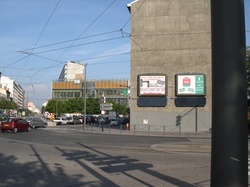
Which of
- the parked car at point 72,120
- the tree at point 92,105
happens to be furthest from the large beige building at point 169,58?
the tree at point 92,105

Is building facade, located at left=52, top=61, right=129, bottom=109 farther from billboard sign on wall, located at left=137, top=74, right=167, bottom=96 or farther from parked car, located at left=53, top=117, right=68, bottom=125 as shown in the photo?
billboard sign on wall, located at left=137, top=74, right=167, bottom=96

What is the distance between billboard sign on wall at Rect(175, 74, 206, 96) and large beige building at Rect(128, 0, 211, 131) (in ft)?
0.81

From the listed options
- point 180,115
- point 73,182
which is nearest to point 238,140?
point 73,182

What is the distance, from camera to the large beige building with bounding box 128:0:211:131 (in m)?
43.1

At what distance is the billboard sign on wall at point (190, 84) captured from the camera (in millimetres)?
42875

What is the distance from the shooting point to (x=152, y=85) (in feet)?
144

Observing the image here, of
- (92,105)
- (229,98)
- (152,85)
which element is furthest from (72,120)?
(229,98)

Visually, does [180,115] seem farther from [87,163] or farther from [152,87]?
[87,163]

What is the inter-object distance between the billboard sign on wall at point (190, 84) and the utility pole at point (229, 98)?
40.6 meters

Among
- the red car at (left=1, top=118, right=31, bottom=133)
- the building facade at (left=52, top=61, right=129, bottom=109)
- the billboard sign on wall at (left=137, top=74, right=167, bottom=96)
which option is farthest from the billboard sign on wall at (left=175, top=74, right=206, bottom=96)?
the building facade at (left=52, top=61, right=129, bottom=109)

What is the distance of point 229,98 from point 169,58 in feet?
137

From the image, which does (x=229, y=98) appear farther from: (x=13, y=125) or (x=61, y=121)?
(x=61, y=121)

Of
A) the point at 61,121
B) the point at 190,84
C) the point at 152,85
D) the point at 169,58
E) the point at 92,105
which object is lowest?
the point at 61,121

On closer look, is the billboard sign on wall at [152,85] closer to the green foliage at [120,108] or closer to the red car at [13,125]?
the red car at [13,125]
